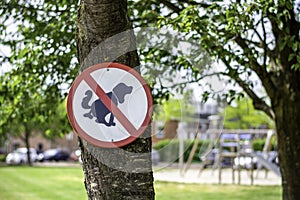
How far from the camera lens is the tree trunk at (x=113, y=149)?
3336 mm

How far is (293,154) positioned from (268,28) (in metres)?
1.71

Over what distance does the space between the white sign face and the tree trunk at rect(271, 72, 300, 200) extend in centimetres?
385

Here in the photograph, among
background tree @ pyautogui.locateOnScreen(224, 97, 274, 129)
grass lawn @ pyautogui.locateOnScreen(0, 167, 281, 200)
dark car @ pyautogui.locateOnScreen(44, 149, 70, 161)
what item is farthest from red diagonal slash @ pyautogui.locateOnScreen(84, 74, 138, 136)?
dark car @ pyautogui.locateOnScreen(44, 149, 70, 161)

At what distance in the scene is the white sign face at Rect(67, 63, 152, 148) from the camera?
11.0 ft

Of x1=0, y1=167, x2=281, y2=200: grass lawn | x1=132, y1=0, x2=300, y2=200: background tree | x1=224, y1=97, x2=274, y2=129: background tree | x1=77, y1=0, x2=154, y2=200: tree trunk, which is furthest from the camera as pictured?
x1=224, y1=97, x2=274, y2=129: background tree

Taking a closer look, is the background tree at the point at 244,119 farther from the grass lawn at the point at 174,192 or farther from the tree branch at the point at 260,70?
the tree branch at the point at 260,70

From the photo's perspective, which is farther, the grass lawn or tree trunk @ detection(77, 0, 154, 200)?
the grass lawn

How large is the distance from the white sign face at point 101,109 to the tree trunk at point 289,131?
3847 mm

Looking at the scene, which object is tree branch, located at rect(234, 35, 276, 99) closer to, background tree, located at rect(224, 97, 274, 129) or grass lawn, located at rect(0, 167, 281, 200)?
grass lawn, located at rect(0, 167, 281, 200)

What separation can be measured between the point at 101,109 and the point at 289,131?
4.11m

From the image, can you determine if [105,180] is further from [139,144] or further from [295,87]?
[295,87]

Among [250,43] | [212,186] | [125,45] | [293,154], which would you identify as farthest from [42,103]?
[212,186]

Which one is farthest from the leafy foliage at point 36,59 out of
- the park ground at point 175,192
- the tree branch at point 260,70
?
the park ground at point 175,192

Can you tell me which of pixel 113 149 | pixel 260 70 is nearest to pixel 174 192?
pixel 260 70
